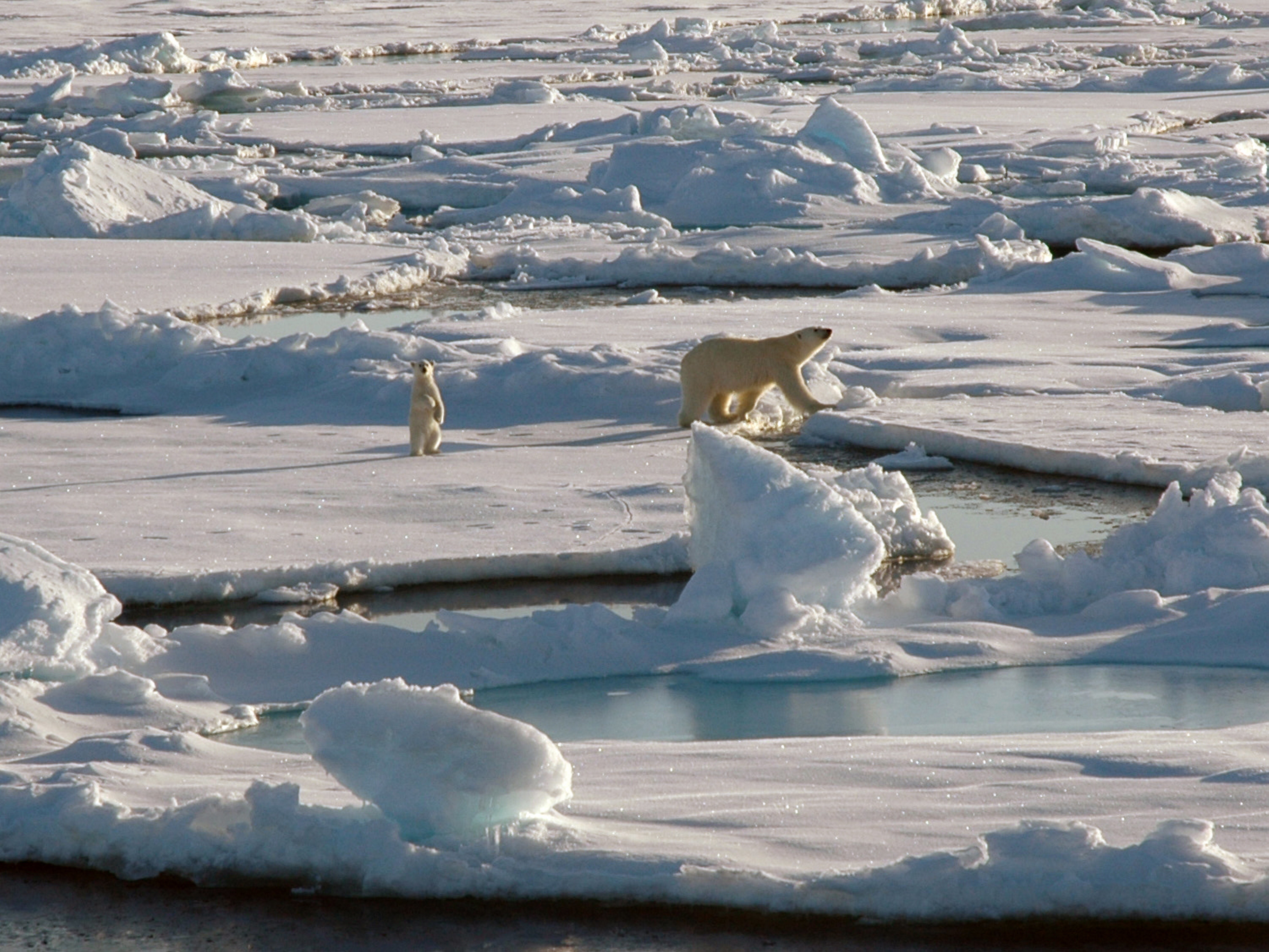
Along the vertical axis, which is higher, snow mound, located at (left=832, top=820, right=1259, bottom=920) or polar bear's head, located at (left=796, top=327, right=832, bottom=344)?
polar bear's head, located at (left=796, top=327, right=832, bottom=344)

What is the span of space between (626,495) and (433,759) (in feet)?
12.2

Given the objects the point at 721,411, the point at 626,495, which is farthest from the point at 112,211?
the point at 626,495

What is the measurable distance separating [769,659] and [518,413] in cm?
404

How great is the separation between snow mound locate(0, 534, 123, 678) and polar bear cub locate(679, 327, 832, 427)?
377 cm

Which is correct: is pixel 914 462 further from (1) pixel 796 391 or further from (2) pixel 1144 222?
(2) pixel 1144 222

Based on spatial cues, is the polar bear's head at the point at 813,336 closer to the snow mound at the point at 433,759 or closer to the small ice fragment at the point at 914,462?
the small ice fragment at the point at 914,462

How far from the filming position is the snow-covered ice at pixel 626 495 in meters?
3.60

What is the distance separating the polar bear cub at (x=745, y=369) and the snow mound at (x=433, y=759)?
4759 mm

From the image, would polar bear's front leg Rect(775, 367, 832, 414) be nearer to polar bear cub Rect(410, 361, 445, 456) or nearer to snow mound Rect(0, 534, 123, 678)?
polar bear cub Rect(410, 361, 445, 456)

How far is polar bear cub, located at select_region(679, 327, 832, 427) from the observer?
8.24m

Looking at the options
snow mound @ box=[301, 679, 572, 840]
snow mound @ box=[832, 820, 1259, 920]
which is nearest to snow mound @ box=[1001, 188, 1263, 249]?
snow mound @ box=[832, 820, 1259, 920]

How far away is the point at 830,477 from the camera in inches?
260

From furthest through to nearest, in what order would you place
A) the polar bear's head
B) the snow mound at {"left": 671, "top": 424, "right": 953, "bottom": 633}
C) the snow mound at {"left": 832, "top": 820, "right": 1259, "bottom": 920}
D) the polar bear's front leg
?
the polar bear's front leg
the polar bear's head
the snow mound at {"left": 671, "top": 424, "right": 953, "bottom": 633}
the snow mound at {"left": 832, "top": 820, "right": 1259, "bottom": 920}

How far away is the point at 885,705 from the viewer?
4898 millimetres
